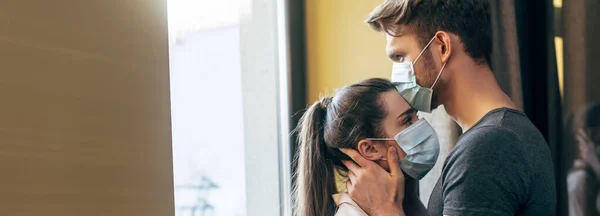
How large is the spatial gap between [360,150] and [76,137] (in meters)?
1.32

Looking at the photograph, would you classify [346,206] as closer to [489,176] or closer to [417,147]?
[417,147]

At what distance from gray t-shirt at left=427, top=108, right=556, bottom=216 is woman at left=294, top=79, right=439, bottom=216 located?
238 millimetres

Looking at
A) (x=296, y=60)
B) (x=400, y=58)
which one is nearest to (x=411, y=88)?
(x=400, y=58)

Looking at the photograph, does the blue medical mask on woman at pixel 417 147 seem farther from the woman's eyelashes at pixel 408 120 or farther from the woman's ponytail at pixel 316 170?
the woman's ponytail at pixel 316 170

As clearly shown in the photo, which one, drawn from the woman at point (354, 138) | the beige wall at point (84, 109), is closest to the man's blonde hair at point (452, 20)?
the woman at point (354, 138)

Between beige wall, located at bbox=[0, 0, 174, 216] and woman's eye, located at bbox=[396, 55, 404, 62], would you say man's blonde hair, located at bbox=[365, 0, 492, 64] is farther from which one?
beige wall, located at bbox=[0, 0, 174, 216]

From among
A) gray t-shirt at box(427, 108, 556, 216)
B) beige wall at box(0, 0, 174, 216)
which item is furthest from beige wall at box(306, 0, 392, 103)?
beige wall at box(0, 0, 174, 216)

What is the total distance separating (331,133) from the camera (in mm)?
1542

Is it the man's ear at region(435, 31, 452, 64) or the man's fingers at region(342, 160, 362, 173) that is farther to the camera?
the man's fingers at region(342, 160, 362, 173)

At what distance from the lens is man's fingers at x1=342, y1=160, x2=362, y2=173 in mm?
1555

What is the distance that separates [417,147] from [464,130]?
0.14 m

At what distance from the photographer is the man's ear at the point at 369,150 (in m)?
1.53

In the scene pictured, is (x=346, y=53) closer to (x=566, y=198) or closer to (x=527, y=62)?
(x=527, y=62)

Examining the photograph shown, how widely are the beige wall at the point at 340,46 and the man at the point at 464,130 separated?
1.41ft
